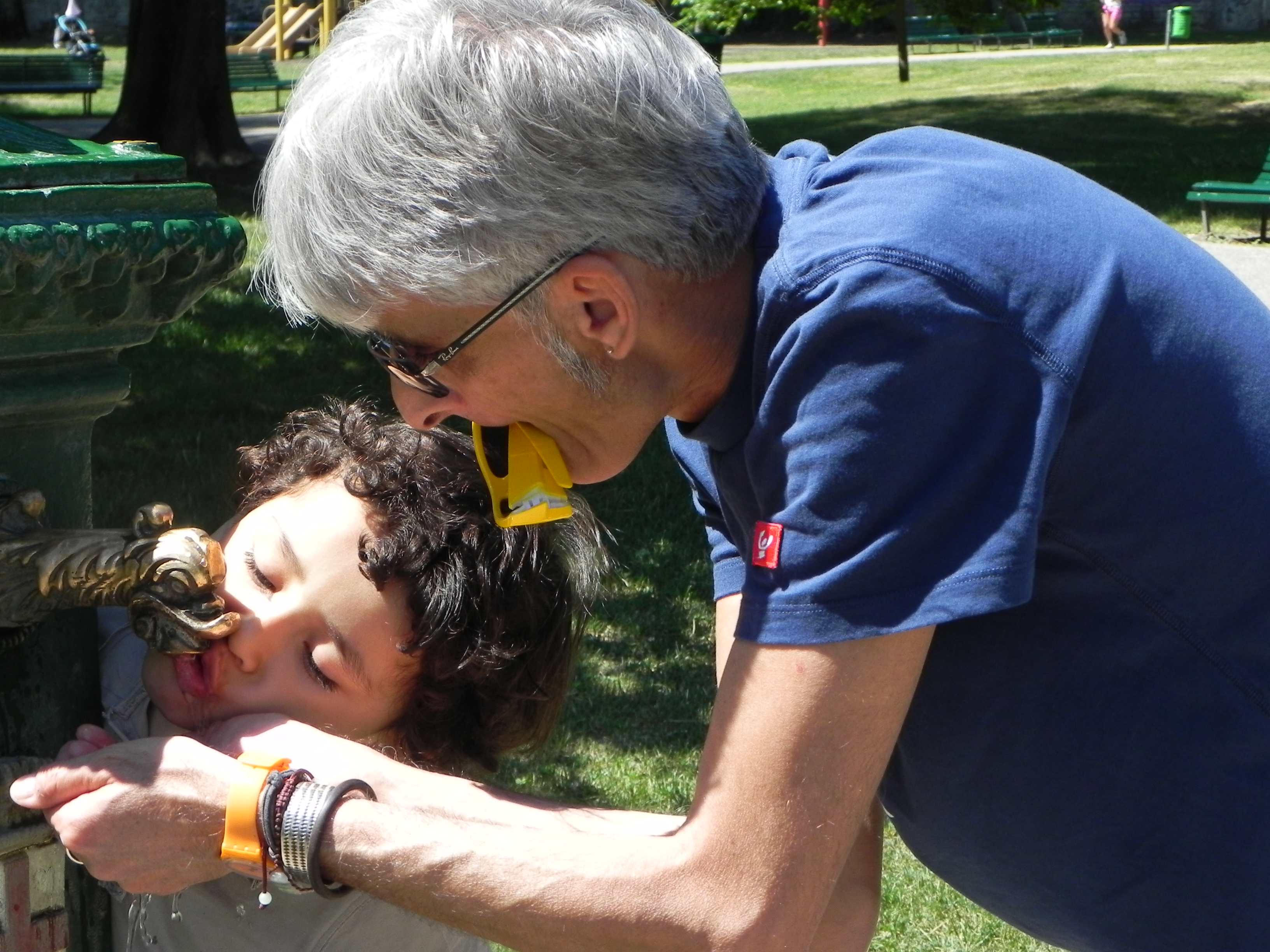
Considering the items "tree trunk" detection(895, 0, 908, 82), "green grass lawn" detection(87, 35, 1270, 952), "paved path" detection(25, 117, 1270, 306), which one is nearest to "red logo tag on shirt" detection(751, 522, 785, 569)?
"paved path" detection(25, 117, 1270, 306)

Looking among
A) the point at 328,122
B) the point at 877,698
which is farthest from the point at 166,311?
the point at 877,698

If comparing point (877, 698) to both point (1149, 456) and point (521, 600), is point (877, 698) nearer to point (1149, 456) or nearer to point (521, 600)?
point (1149, 456)

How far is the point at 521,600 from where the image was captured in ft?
5.94

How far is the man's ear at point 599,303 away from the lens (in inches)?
55.5

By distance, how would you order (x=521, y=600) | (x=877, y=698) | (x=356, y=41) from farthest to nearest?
(x=521, y=600) → (x=356, y=41) → (x=877, y=698)

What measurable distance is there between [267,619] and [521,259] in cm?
48

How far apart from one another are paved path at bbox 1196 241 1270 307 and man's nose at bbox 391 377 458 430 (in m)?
6.43

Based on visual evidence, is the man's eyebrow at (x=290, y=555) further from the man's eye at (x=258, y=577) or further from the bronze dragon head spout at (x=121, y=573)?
the bronze dragon head spout at (x=121, y=573)

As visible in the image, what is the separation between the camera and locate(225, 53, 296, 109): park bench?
18.2 metres

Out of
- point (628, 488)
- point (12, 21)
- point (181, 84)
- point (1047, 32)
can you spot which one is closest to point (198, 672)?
point (628, 488)

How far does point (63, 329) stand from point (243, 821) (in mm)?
481

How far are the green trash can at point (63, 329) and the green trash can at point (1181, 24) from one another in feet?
91.0

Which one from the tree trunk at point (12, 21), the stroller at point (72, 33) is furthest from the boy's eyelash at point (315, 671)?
the tree trunk at point (12, 21)

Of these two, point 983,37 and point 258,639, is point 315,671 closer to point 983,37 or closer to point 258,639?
point 258,639
